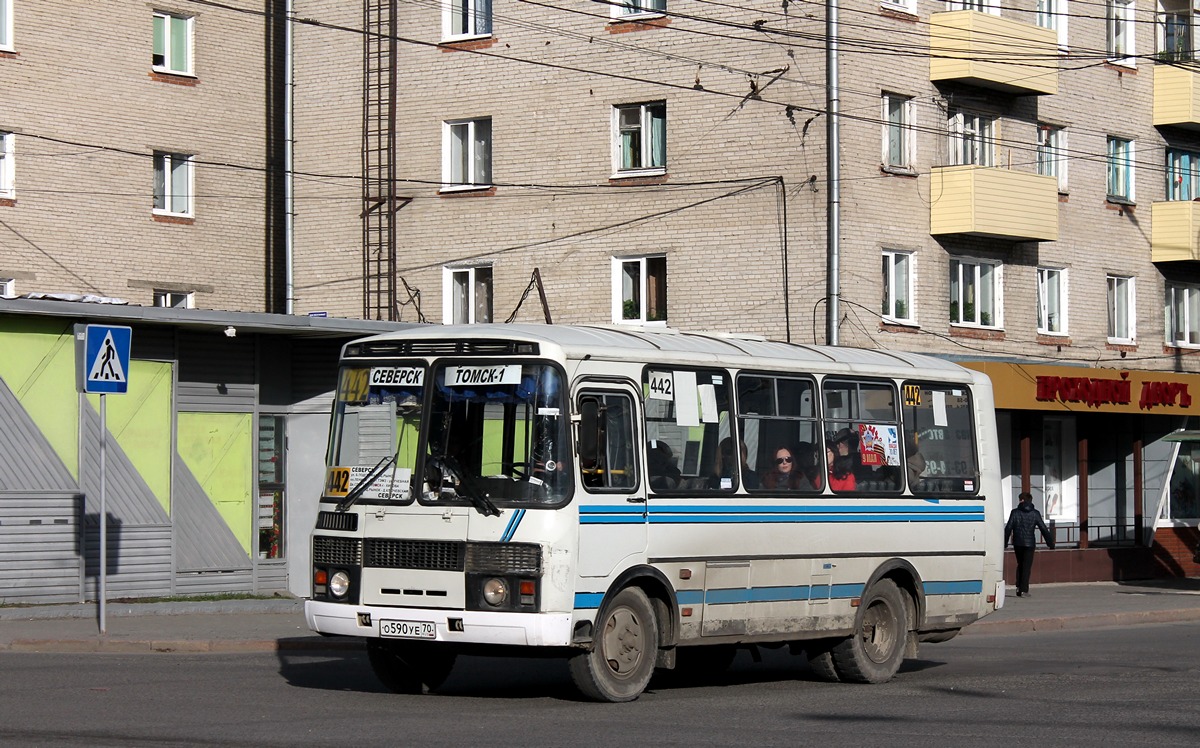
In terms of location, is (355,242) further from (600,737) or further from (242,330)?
(600,737)

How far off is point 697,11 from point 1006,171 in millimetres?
6206

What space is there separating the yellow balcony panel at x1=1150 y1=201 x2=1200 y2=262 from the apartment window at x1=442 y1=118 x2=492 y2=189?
45.8 feet

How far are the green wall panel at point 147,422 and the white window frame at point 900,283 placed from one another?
45.1 feet

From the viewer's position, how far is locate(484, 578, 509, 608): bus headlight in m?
12.5

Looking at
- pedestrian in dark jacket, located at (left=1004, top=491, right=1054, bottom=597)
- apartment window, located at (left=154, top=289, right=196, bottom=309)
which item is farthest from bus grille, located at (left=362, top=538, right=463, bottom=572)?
apartment window, located at (left=154, top=289, right=196, bottom=309)

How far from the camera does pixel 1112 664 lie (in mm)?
17203

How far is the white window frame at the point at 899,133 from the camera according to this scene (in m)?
31.9

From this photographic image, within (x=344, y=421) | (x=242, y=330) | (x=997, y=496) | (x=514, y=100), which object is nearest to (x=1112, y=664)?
(x=997, y=496)

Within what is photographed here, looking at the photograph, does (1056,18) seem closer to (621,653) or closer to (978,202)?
(978,202)

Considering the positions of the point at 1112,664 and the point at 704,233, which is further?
the point at 704,233

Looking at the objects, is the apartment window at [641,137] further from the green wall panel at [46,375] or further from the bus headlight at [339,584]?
the bus headlight at [339,584]

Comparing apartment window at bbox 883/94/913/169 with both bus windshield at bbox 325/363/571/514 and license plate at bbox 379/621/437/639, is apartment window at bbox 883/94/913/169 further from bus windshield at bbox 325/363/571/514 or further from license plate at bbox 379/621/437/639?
license plate at bbox 379/621/437/639

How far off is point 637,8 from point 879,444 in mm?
18548

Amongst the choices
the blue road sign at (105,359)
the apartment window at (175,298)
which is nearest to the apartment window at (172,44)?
the apartment window at (175,298)
